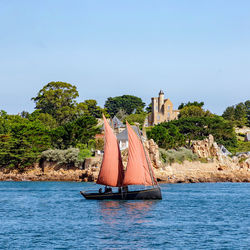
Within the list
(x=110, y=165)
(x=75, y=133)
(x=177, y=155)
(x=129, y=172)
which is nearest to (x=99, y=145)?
(x=75, y=133)

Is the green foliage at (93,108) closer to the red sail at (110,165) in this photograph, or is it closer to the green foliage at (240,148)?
the green foliage at (240,148)

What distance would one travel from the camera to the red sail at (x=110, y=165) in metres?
57.1

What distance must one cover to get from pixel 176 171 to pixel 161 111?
70.3 metres

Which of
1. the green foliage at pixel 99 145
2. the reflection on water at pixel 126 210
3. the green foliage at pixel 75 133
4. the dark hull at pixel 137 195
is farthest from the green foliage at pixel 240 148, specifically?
the reflection on water at pixel 126 210

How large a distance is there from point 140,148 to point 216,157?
196ft

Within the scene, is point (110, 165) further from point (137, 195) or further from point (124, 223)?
point (124, 223)

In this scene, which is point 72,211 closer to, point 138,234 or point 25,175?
point 138,234

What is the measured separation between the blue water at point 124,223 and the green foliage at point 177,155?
125 ft

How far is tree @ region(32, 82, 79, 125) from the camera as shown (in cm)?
14512

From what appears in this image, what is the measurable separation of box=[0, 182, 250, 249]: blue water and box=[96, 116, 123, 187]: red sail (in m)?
2.41

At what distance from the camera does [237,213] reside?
5016 cm

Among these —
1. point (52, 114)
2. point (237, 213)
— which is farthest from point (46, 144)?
point (237, 213)

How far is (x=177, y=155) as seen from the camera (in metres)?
107

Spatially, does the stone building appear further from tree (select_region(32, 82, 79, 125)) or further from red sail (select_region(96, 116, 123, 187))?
red sail (select_region(96, 116, 123, 187))
